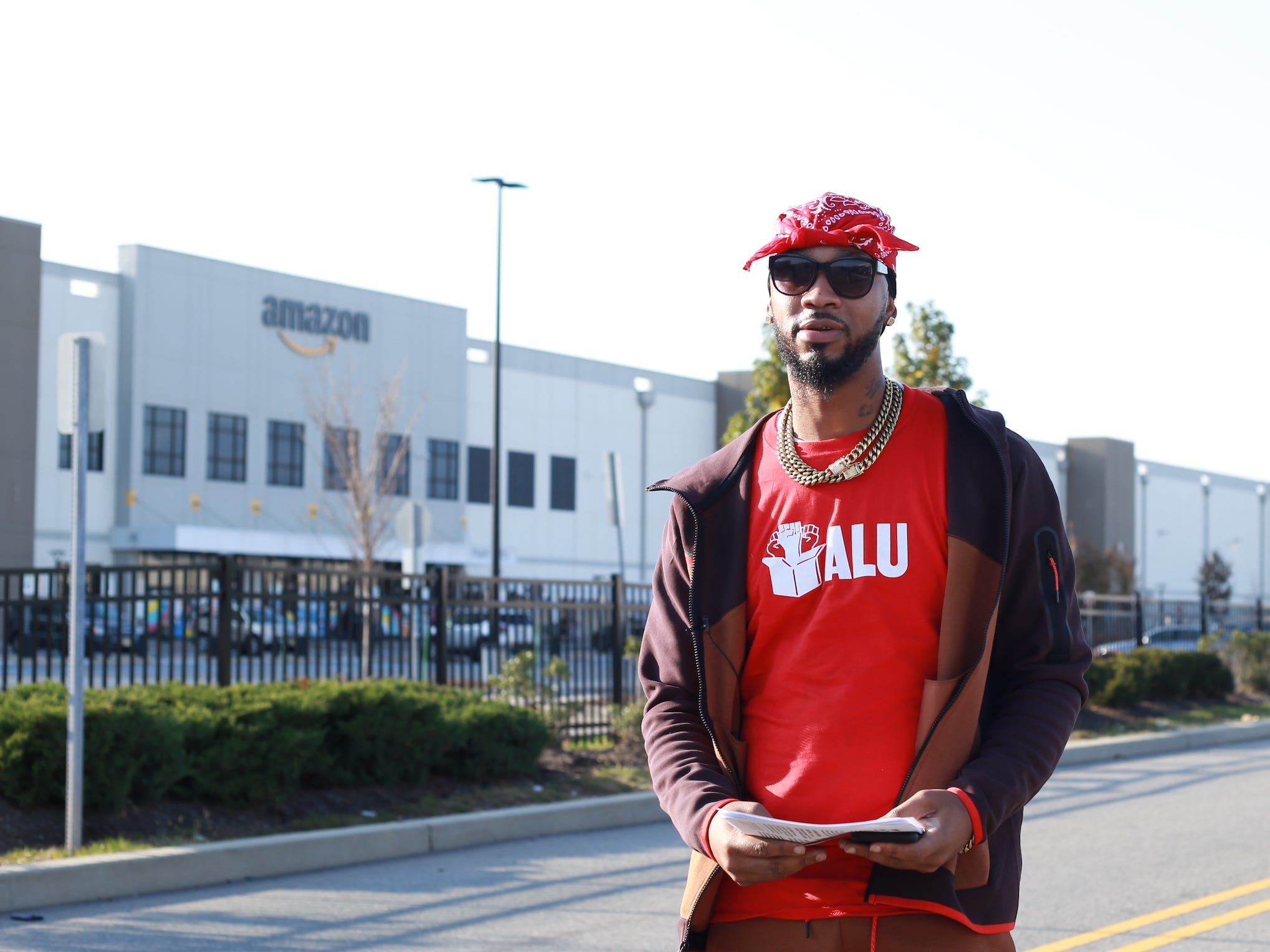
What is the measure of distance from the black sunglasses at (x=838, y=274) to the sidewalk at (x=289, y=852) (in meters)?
6.58

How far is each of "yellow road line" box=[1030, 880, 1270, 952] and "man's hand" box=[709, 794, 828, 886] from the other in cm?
518

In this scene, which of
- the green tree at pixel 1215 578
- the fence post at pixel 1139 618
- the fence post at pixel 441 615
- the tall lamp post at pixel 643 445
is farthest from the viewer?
the green tree at pixel 1215 578

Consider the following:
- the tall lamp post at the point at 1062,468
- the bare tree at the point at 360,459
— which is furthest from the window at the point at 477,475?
the tall lamp post at the point at 1062,468

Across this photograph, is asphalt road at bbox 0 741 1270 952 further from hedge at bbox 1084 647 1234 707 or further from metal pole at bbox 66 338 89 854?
hedge at bbox 1084 647 1234 707

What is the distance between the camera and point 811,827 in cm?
225

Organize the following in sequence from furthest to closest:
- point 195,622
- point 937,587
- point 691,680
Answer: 1. point 195,622
2. point 691,680
3. point 937,587

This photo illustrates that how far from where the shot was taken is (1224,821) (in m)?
11.5

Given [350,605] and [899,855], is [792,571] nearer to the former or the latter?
[899,855]

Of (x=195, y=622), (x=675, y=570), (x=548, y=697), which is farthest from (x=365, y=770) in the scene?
(x=675, y=570)

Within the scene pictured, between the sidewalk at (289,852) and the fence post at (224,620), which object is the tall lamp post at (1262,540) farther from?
the fence post at (224,620)

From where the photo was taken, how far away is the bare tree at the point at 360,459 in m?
42.5

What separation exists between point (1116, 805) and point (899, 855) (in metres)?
10.9

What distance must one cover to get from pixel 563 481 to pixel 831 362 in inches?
2214

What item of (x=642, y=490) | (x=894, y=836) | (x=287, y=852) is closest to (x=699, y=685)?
(x=894, y=836)
